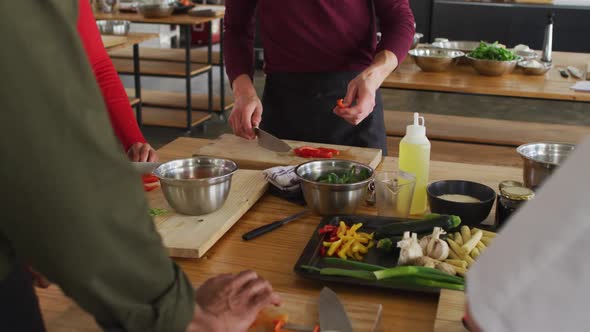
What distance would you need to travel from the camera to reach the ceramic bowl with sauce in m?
1.62

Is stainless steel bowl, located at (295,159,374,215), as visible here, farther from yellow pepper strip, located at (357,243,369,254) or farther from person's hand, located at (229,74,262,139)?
person's hand, located at (229,74,262,139)

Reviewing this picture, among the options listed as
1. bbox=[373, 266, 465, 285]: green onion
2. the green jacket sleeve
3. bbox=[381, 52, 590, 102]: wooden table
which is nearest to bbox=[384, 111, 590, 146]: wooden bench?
bbox=[381, 52, 590, 102]: wooden table

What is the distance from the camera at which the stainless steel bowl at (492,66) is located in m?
3.80

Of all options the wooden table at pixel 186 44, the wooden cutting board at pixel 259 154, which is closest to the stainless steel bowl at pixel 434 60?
the wooden cutting board at pixel 259 154

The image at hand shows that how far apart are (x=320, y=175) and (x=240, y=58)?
31.2 inches

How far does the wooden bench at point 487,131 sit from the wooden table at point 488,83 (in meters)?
0.38

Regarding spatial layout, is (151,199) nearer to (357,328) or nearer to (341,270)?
(341,270)

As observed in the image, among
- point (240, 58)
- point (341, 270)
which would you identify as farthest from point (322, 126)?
point (341, 270)

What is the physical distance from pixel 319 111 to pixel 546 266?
194 centimetres

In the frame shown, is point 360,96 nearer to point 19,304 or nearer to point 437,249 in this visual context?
point 437,249

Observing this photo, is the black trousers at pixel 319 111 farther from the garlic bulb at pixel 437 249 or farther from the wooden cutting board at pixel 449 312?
the wooden cutting board at pixel 449 312

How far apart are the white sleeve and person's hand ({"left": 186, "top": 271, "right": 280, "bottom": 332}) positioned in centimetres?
47

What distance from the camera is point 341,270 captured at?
1357 millimetres

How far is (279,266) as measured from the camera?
4.83 feet
